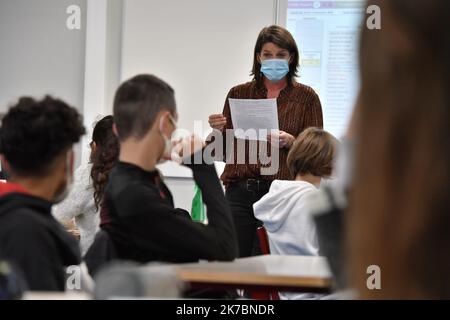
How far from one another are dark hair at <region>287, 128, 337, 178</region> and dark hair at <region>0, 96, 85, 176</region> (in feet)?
4.48

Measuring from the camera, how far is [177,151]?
2.22 meters

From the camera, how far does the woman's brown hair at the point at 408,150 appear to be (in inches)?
18.9

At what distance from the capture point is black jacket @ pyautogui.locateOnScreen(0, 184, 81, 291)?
1.50 metres

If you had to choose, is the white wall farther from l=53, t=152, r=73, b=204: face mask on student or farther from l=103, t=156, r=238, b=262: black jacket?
l=53, t=152, r=73, b=204: face mask on student

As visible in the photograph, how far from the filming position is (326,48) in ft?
16.8

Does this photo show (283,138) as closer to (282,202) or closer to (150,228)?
(282,202)

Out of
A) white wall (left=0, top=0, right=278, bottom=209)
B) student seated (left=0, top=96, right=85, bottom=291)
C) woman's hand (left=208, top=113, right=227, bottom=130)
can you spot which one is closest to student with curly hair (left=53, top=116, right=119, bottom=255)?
woman's hand (left=208, top=113, right=227, bottom=130)

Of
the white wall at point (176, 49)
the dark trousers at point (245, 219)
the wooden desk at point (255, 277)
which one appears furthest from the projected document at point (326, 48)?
the wooden desk at point (255, 277)

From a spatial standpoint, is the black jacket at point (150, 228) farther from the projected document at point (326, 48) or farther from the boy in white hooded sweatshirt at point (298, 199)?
the projected document at point (326, 48)

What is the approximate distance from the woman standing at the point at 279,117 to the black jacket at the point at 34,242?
1.66 meters

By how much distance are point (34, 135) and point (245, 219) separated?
5.45 ft

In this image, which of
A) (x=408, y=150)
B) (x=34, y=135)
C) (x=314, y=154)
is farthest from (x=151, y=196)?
(x=408, y=150)

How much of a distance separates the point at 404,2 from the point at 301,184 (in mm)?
2444
